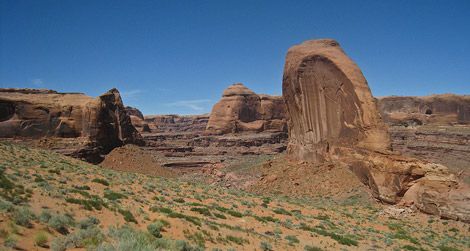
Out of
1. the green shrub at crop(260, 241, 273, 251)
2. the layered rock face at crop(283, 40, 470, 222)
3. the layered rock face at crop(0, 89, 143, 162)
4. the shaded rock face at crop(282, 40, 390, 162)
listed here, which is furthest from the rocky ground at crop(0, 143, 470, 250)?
the layered rock face at crop(0, 89, 143, 162)

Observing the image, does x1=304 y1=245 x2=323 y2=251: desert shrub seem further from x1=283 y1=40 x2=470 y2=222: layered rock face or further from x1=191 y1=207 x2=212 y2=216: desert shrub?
x1=283 y1=40 x2=470 y2=222: layered rock face

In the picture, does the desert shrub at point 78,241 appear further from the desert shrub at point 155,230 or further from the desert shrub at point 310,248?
the desert shrub at point 310,248

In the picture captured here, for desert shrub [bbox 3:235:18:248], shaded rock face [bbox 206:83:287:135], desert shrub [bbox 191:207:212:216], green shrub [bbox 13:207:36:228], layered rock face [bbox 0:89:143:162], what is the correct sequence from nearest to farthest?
desert shrub [bbox 3:235:18:248] → green shrub [bbox 13:207:36:228] → desert shrub [bbox 191:207:212:216] → layered rock face [bbox 0:89:143:162] → shaded rock face [bbox 206:83:287:135]

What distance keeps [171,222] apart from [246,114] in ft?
276

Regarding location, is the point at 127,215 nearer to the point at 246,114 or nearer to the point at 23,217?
the point at 23,217

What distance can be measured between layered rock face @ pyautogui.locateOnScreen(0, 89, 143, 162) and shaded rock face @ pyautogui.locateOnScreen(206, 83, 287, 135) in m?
45.8

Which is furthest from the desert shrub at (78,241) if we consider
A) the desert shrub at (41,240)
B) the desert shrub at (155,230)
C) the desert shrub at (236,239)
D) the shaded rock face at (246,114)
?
the shaded rock face at (246,114)

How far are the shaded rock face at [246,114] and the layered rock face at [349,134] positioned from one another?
161ft

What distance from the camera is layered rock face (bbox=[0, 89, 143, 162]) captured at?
44875 millimetres

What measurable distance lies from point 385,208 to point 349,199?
12.3 feet

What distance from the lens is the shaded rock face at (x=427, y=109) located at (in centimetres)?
8438

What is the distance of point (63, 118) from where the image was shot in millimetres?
46938

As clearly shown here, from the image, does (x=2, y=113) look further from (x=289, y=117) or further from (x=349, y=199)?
(x=349, y=199)

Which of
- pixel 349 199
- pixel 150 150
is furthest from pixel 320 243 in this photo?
pixel 150 150
